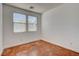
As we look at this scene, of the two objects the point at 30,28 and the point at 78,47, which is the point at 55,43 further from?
the point at 30,28

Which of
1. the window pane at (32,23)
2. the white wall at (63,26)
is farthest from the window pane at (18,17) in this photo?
the white wall at (63,26)

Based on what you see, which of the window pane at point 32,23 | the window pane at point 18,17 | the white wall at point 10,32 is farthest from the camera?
the window pane at point 32,23

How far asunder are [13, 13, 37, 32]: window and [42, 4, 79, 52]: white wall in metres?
0.51

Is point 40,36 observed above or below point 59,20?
below

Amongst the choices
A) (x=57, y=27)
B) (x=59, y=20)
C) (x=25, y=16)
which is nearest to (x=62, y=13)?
(x=59, y=20)

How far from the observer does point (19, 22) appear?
290 cm

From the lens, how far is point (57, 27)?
3.10m

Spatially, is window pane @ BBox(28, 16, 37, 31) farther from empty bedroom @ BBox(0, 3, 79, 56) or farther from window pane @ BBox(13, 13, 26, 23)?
window pane @ BBox(13, 13, 26, 23)

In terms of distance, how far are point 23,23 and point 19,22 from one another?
266 mm

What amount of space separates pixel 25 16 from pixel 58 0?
2540 mm

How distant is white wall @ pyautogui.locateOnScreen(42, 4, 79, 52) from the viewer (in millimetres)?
2336

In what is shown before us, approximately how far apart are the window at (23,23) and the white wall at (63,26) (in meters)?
0.51

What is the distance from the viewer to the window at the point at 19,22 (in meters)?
2.70

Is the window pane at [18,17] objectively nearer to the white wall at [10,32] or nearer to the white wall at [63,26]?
the white wall at [10,32]
